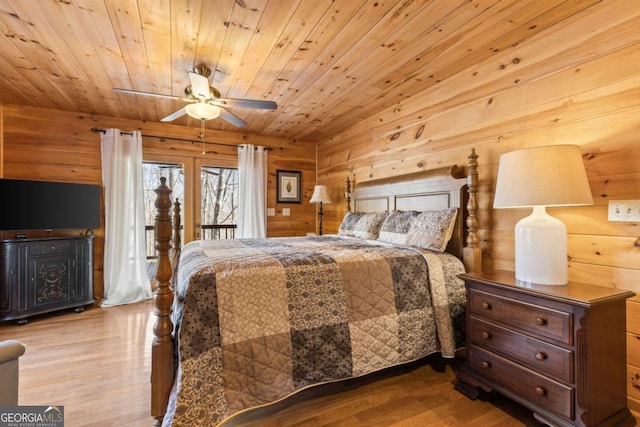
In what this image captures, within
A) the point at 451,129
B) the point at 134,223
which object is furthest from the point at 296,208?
the point at 451,129

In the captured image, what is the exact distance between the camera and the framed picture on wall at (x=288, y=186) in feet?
15.7

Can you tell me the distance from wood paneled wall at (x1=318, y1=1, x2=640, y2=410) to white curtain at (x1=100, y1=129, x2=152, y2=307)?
355 centimetres

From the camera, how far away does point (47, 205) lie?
3299 mm

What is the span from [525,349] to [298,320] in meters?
1.20

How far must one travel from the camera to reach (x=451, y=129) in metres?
2.67

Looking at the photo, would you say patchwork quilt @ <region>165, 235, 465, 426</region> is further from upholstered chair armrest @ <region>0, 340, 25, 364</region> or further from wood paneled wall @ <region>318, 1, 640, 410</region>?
wood paneled wall @ <region>318, 1, 640, 410</region>

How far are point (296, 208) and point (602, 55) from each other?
3870mm

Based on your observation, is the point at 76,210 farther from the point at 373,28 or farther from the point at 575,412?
the point at 575,412

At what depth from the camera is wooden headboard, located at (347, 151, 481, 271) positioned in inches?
89.5

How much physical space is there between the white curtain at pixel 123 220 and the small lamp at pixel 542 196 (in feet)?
13.1

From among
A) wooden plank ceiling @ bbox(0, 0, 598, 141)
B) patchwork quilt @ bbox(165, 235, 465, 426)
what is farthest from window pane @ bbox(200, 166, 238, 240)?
patchwork quilt @ bbox(165, 235, 465, 426)

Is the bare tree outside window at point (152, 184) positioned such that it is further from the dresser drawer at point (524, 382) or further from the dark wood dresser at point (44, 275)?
the dresser drawer at point (524, 382)

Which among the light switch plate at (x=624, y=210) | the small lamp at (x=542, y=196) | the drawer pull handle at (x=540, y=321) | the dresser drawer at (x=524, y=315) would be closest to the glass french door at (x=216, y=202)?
the dresser drawer at (x=524, y=315)

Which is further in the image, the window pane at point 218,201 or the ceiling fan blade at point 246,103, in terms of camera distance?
the window pane at point 218,201
